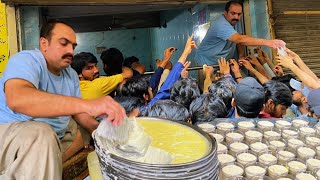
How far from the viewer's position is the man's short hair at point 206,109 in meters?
2.60

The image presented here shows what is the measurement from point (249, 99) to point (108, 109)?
1736 mm

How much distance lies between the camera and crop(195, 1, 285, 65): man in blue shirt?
4.03 meters

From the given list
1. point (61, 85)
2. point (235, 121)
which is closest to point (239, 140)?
point (235, 121)

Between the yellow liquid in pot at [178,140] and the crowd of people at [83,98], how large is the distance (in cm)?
24

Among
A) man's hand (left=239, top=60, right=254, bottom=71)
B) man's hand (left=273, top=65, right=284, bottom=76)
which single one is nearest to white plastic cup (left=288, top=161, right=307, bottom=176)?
man's hand (left=239, top=60, right=254, bottom=71)

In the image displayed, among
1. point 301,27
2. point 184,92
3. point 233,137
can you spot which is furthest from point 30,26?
point 301,27

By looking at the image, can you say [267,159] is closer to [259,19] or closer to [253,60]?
[253,60]

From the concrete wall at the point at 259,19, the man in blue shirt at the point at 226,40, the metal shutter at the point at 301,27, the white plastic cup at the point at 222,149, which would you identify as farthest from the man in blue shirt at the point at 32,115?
the metal shutter at the point at 301,27

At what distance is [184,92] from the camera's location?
291 centimetres

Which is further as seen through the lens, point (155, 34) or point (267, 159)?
point (155, 34)

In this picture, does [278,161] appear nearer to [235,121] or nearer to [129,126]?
[235,121]

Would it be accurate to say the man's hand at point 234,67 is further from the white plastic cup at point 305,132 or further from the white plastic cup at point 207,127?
the white plastic cup at point 207,127

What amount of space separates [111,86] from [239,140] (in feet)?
5.50

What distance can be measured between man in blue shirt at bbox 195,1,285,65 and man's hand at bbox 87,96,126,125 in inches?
120
